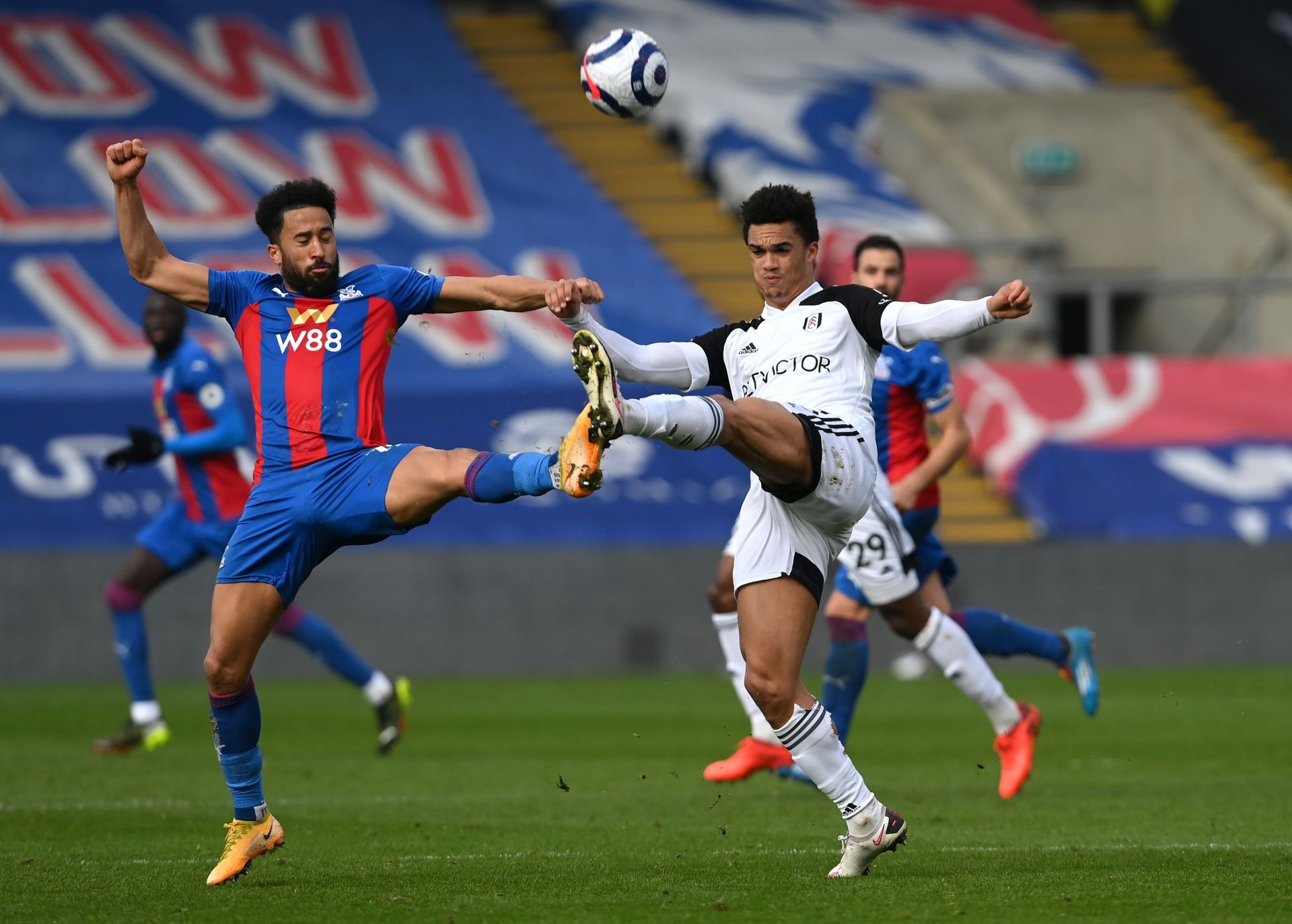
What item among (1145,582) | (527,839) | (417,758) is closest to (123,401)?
(417,758)

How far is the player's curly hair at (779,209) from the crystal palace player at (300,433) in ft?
2.04

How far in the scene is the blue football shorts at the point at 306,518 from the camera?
21.1ft

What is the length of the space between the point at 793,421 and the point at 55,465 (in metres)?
13.1

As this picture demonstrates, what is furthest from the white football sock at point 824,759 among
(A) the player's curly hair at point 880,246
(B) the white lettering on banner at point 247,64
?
(B) the white lettering on banner at point 247,64

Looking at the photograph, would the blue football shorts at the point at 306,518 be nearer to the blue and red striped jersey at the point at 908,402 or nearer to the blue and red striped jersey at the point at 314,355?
the blue and red striped jersey at the point at 314,355

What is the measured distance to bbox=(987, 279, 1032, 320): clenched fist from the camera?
6160mm

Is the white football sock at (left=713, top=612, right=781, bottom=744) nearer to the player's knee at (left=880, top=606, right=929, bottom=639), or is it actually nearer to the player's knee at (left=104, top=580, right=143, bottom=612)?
the player's knee at (left=880, top=606, right=929, bottom=639)

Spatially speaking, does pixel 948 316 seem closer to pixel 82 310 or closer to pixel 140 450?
pixel 140 450

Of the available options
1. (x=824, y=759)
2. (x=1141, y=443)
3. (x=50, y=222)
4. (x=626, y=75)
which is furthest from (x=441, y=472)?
(x=50, y=222)

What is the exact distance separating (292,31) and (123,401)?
8.30m

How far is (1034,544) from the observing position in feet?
56.9

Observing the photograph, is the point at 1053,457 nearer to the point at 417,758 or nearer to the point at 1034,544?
the point at 1034,544

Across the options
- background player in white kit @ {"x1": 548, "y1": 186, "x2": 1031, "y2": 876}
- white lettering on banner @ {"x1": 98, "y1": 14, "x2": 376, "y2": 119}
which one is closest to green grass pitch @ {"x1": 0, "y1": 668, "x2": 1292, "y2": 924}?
background player in white kit @ {"x1": 548, "y1": 186, "x2": 1031, "y2": 876}

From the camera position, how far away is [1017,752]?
8.82m
